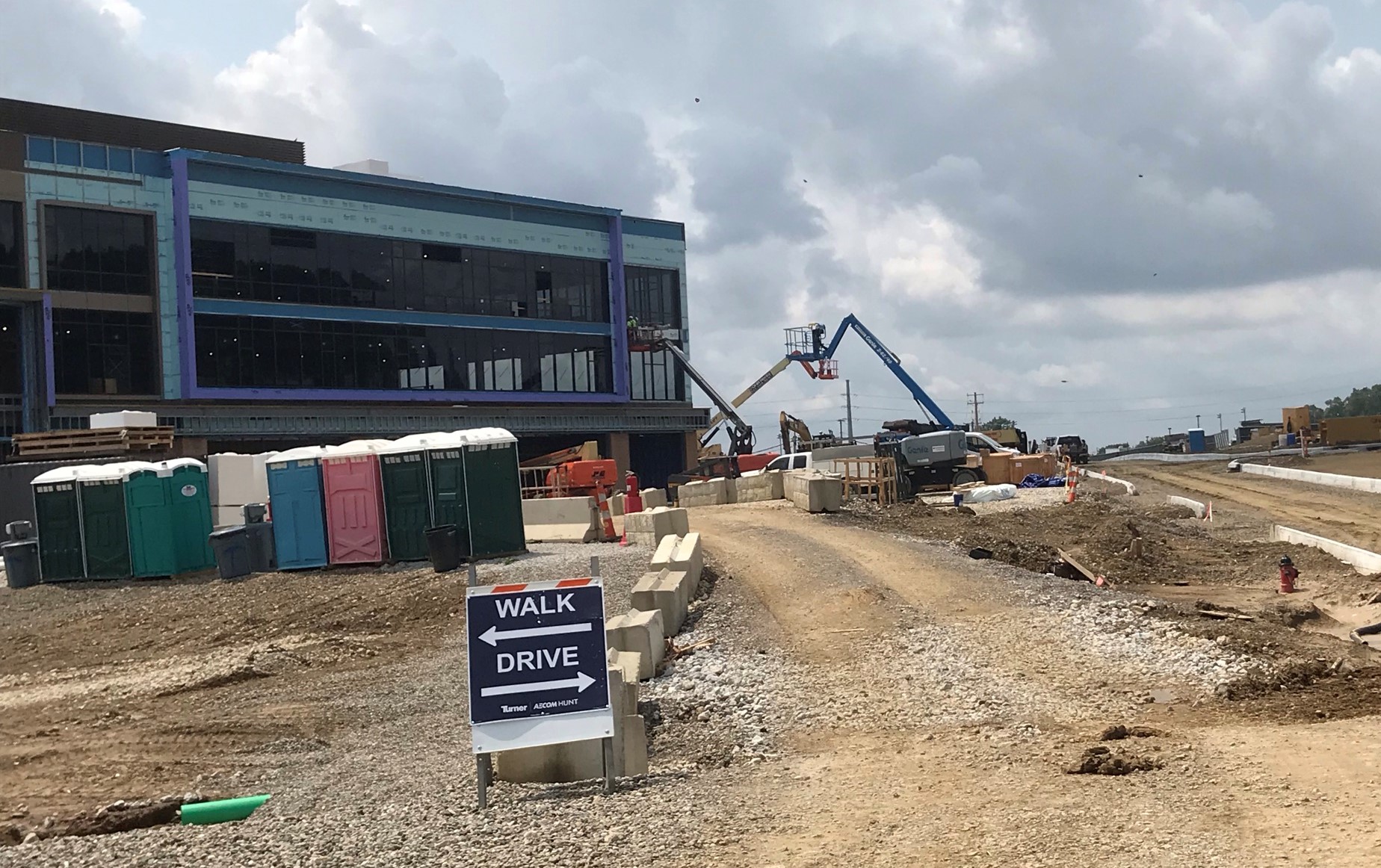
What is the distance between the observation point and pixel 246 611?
23094 mm

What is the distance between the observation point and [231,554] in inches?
1070

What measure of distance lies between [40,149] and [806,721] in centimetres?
4271

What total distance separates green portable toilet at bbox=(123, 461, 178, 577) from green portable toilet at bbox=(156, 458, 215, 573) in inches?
5.4

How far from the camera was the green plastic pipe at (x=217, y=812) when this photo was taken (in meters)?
10.3

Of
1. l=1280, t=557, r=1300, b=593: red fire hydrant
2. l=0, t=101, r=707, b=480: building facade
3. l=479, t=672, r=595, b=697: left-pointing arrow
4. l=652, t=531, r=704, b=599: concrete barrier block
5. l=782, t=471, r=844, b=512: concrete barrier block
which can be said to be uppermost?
l=0, t=101, r=707, b=480: building facade

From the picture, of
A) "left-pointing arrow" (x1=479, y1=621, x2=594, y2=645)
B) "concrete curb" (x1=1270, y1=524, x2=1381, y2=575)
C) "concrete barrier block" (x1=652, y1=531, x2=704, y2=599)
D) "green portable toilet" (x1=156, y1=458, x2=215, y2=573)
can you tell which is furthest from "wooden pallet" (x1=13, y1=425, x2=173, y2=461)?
"left-pointing arrow" (x1=479, y1=621, x2=594, y2=645)

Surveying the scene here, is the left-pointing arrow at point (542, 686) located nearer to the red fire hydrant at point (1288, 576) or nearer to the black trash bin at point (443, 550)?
the red fire hydrant at point (1288, 576)

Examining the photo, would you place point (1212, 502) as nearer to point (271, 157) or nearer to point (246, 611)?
point (246, 611)

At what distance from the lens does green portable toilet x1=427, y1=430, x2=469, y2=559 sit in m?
26.6

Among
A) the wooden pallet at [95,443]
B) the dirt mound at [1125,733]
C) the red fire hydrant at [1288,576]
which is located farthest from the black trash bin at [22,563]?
the dirt mound at [1125,733]

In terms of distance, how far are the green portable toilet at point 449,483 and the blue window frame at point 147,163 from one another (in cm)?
2786

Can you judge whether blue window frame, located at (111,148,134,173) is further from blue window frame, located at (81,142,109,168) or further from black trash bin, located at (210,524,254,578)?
black trash bin, located at (210,524,254,578)

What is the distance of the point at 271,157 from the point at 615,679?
5985 centimetres

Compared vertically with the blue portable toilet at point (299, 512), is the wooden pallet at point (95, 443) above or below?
above
